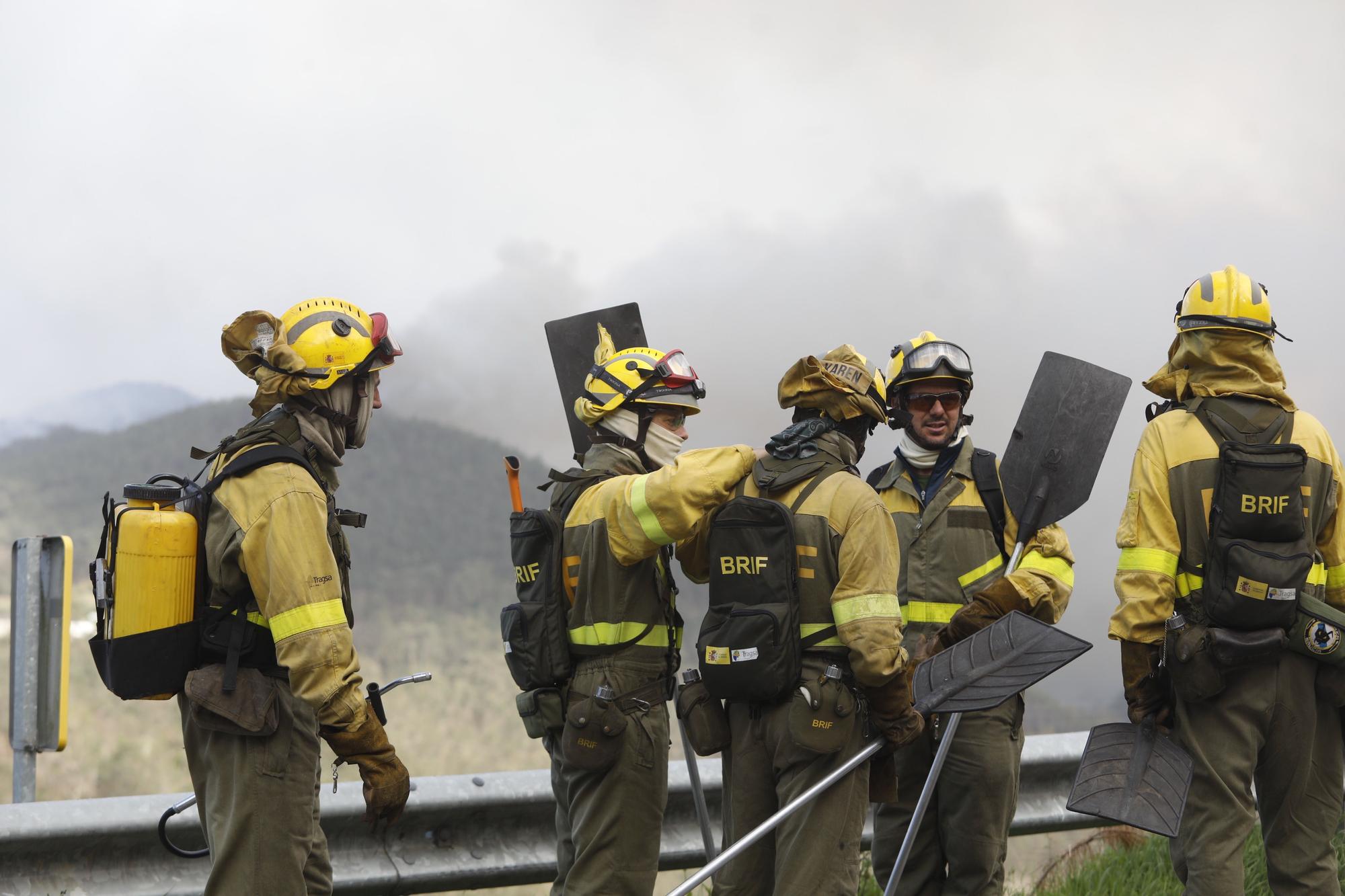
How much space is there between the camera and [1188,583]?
4.65 m

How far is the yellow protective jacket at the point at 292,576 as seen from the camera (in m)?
3.62

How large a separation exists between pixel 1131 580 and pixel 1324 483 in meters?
0.73

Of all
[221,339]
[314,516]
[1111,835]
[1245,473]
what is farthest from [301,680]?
[1111,835]

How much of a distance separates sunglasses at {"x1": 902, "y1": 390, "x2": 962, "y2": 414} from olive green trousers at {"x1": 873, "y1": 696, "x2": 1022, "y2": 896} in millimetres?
1169

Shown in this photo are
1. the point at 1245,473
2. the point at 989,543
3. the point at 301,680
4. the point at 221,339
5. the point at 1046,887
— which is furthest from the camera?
the point at 1046,887

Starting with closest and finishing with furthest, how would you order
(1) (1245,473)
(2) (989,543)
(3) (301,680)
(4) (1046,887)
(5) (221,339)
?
(3) (301,680)
(5) (221,339)
(1) (1245,473)
(2) (989,543)
(4) (1046,887)

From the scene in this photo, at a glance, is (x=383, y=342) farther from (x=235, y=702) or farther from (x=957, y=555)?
(x=957, y=555)

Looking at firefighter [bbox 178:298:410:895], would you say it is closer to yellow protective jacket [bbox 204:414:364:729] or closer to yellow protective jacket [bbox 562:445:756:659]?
yellow protective jacket [bbox 204:414:364:729]

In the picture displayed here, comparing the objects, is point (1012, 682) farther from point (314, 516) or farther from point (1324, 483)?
point (314, 516)

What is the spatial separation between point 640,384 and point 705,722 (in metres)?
1.21

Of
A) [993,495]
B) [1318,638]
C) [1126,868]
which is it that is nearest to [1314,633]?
[1318,638]

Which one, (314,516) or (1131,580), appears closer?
(314,516)

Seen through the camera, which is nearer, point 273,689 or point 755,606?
point 273,689

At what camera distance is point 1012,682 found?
4.27 m
